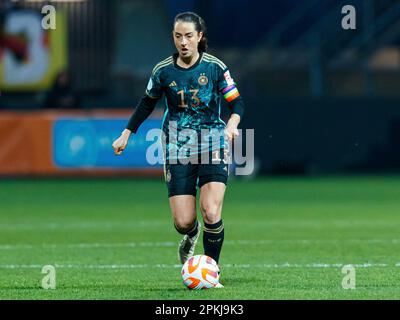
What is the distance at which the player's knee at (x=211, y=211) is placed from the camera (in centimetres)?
936

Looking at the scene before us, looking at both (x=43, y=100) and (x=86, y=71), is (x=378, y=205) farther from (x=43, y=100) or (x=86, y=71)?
(x=86, y=71)

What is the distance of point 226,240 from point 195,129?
12.2 ft

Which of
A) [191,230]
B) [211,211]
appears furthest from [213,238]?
[191,230]

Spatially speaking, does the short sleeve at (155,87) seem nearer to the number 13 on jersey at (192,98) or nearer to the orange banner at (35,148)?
the number 13 on jersey at (192,98)

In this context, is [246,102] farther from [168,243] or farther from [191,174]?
[191,174]

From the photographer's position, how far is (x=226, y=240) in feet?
42.9

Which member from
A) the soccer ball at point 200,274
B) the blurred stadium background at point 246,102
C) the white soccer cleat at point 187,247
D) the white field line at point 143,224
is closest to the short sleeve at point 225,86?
the white soccer cleat at point 187,247

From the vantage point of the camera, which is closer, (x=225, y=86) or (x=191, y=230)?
(x=225, y=86)

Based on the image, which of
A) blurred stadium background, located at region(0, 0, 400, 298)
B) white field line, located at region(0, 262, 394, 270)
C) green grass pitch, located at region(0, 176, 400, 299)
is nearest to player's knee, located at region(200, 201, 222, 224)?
green grass pitch, located at region(0, 176, 400, 299)

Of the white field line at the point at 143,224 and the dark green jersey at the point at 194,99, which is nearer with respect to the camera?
the dark green jersey at the point at 194,99

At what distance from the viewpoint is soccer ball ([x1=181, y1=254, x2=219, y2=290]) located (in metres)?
8.98

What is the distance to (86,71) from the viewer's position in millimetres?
27641

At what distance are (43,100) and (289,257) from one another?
1474 centimetres
